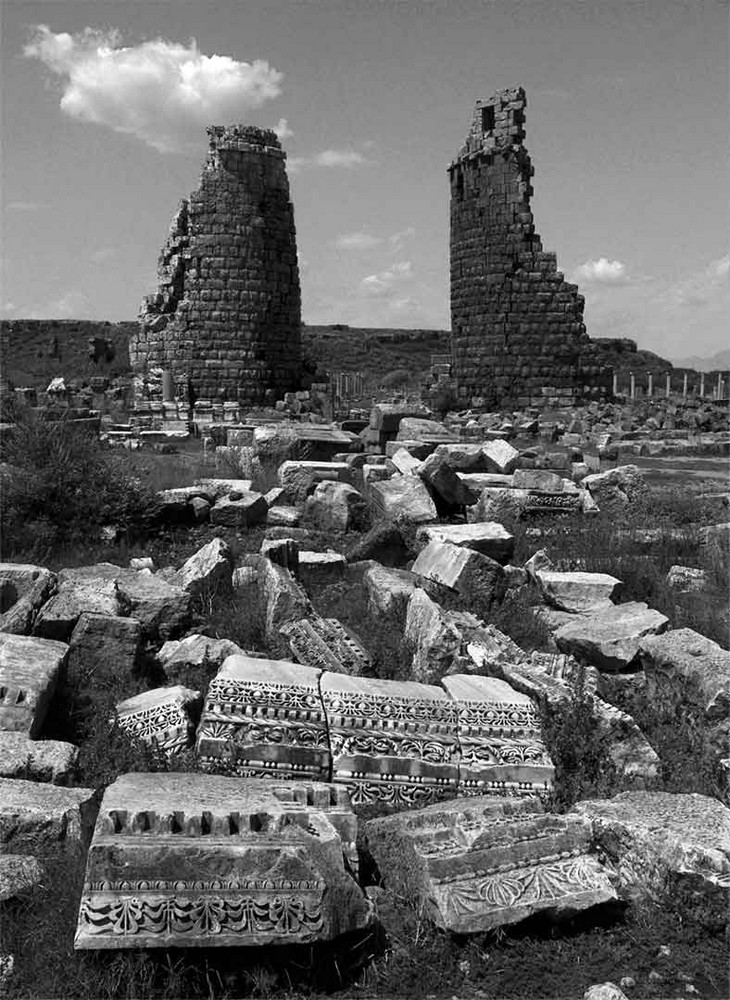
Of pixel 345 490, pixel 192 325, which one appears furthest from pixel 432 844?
pixel 192 325

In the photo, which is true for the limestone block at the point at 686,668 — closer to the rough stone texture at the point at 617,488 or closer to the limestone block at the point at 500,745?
the limestone block at the point at 500,745

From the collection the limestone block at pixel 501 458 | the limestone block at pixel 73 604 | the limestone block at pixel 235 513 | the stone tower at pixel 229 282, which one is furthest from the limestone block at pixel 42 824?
the stone tower at pixel 229 282

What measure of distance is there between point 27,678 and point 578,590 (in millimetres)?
3726

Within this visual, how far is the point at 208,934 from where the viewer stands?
8.61 ft

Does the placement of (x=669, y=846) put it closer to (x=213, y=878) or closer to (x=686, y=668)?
(x=213, y=878)

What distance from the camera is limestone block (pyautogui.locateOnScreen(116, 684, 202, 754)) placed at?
3.97m

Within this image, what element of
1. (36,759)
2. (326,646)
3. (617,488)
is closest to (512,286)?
(617,488)

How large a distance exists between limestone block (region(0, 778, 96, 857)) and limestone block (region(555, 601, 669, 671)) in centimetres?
297

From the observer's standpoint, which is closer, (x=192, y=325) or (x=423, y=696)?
(x=423, y=696)

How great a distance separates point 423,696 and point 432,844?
3.80 feet

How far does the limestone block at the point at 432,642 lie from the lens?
194 inches

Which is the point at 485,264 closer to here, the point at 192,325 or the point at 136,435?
the point at 192,325

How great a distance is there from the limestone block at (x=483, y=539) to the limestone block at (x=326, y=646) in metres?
1.77

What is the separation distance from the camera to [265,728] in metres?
3.85
